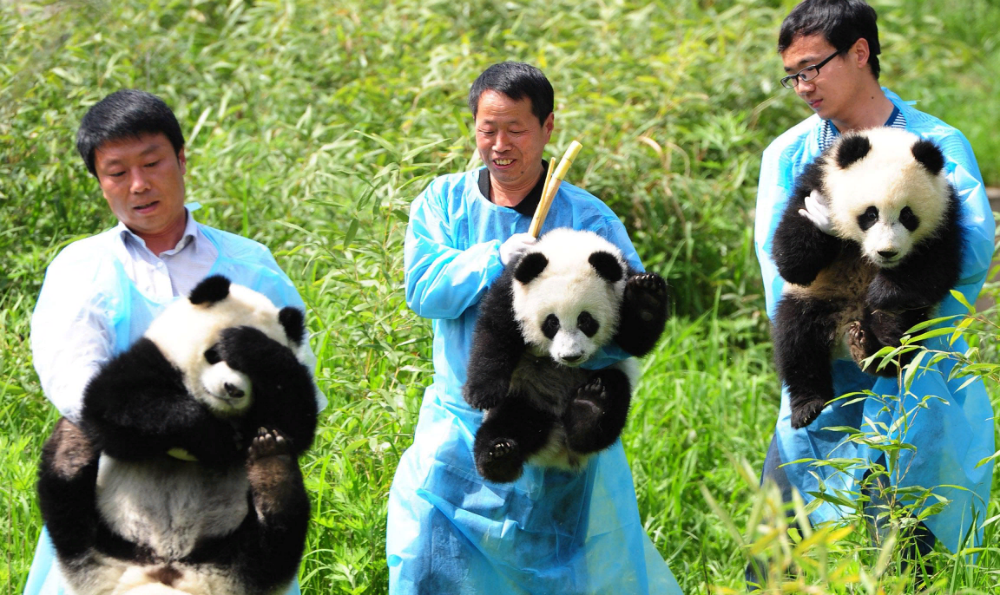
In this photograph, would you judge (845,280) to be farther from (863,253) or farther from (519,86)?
(519,86)

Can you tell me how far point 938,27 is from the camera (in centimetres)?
1044

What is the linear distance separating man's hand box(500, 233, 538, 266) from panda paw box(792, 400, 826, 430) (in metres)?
1.12

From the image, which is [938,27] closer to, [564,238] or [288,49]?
[288,49]

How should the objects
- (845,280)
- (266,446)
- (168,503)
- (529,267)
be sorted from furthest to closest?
(845,280) → (529,267) → (168,503) → (266,446)

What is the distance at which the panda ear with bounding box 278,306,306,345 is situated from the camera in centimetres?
257

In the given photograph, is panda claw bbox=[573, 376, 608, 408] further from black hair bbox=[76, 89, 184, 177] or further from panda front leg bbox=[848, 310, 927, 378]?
black hair bbox=[76, 89, 184, 177]

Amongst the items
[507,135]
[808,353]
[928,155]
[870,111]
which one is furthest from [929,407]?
[507,135]

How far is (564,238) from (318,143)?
12.0 feet

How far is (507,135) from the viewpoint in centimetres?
298

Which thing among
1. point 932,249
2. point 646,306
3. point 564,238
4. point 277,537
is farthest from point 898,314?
point 277,537

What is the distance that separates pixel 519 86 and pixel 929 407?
1.72 meters

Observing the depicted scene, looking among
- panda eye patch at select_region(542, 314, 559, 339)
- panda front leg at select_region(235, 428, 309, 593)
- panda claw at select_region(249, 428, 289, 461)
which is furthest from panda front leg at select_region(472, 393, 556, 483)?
panda claw at select_region(249, 428, 289, 461)

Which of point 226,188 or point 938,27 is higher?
point 226,188

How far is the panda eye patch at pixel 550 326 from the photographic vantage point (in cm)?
284
